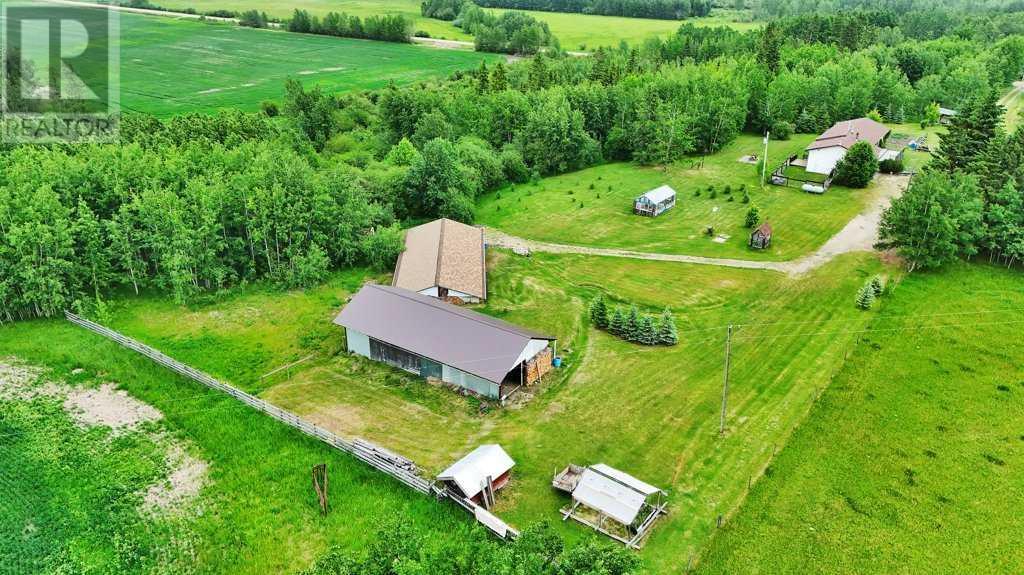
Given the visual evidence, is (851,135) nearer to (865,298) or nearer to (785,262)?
(785,262)

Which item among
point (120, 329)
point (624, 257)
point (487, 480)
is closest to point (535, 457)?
point (487, 480)

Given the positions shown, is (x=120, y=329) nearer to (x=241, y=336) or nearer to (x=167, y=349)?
(x=167, y=349)

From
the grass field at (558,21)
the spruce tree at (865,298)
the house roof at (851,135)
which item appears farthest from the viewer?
the grass field at (558,21)

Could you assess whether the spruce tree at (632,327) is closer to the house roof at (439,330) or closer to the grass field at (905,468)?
the house roof at (439,330)

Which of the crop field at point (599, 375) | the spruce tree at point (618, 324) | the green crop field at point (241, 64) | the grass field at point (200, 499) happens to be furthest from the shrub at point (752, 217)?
the green crop field at point (241, 64)

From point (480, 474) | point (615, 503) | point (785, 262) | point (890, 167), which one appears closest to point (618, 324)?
point (615, 503)

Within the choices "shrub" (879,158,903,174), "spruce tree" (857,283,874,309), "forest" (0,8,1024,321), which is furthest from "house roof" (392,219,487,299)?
"shrub" (879,158,903,174)
